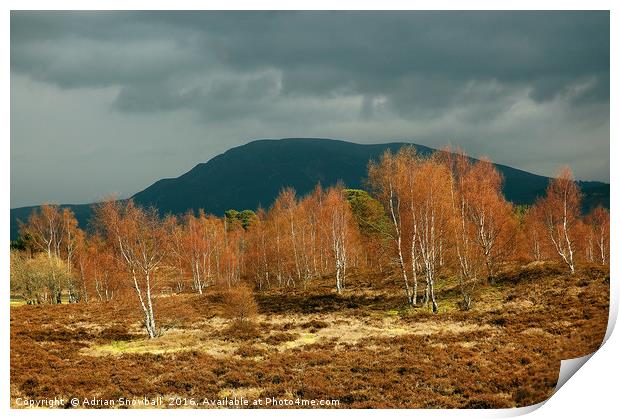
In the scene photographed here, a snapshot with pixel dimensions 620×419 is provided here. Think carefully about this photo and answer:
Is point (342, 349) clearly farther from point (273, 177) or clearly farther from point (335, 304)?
point (273, 177)

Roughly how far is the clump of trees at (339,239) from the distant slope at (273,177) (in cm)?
95

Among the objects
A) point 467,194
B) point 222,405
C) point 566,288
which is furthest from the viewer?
point 467,194

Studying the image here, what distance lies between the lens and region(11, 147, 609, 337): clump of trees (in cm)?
2203

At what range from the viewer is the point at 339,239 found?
1473 inches

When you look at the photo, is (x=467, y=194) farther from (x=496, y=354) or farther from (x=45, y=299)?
(x=45, y=299)

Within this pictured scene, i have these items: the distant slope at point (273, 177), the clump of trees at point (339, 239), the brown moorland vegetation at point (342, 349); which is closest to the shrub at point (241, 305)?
the clump of trees at point (339, 239)

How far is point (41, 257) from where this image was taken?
133 feet

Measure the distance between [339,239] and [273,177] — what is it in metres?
7.70

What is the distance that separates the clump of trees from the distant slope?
95cm

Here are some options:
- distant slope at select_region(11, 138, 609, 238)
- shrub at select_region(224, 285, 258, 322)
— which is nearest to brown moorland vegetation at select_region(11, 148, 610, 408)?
shrub at select_region(224, 285, 258, 322)

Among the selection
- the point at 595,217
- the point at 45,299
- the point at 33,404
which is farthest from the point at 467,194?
the point at 45,299

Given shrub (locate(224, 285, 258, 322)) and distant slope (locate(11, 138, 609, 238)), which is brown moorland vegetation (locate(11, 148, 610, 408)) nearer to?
shrub (locate(224, 285, 258, 322))
